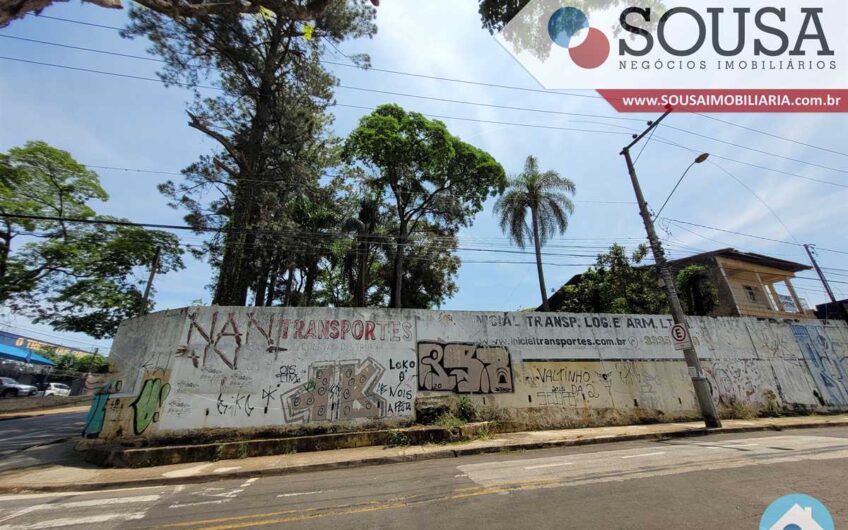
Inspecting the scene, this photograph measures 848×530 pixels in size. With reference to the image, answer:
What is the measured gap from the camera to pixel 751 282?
2694cm

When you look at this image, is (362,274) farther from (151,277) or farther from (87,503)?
(87,503)

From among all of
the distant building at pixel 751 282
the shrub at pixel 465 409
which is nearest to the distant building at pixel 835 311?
the distant building at pixel 751 282

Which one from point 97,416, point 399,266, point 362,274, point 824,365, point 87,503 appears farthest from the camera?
point 362,274

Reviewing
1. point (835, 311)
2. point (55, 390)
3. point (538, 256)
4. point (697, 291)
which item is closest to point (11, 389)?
point (55, 390)

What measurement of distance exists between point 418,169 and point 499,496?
22.5 metres

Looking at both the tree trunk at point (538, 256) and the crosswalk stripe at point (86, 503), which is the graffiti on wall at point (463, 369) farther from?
the tree trunk at point (538, 256)

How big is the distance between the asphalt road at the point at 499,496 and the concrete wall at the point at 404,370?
3.08 m

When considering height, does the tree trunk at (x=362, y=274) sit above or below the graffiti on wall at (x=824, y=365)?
above

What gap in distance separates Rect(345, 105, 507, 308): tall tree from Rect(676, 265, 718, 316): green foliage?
13.3 meters

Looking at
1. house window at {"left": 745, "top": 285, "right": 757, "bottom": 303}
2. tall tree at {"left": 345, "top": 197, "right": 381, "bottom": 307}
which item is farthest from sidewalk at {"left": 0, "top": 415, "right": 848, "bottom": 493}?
house window at {"left": 745, "top": 285, "right": 757, "bottom": 303}

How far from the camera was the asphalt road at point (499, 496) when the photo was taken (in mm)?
4090

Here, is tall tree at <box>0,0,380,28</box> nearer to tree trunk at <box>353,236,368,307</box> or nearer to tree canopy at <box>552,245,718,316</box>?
tree trunk at <box>353,236,368,307</box>

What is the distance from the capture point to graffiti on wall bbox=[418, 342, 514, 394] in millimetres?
11055

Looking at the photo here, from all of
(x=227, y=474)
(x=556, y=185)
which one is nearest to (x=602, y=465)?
(x=227, y=474)
